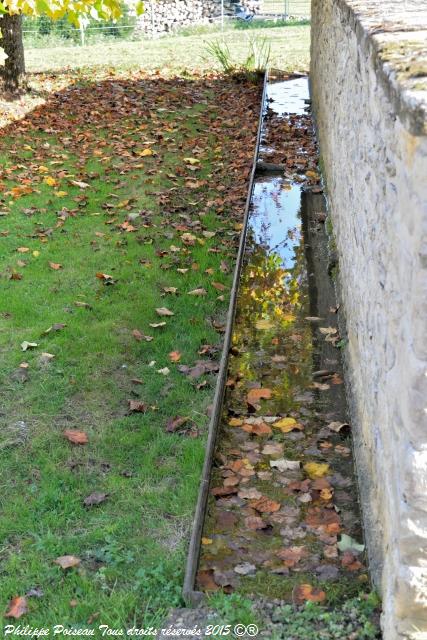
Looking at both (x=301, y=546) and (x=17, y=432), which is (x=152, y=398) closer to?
(x=17, y=432)

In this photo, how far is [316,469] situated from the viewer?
169 inches

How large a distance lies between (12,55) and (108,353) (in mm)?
10017

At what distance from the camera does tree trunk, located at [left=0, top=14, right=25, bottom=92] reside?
1345 cm

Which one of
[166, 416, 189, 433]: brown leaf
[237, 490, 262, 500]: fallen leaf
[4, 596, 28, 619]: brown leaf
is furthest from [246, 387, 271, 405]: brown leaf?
Result: [4, 596, 28, 619]: brown leaf

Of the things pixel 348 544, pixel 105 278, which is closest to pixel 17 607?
pixel 348 544

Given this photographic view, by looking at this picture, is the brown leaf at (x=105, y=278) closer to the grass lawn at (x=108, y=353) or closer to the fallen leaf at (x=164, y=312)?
the grass lawn at (x=108, y=353)

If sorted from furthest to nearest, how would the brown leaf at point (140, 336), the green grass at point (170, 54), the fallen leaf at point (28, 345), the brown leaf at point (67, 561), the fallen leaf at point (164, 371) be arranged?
the green grass at point (170, 54) < the brown leaf at point (140, 336) < the fallen leaf at point (28, 345) < the fallen leaf at point (164, 371) < the brown leaf at point (67, 561)

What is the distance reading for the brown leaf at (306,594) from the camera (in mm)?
3396

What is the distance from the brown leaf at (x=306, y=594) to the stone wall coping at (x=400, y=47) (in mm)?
2056

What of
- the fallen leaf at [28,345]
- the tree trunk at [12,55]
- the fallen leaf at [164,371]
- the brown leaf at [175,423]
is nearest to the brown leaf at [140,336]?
the fallen leaf at [164,371]

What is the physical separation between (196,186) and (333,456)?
5459 millimetres

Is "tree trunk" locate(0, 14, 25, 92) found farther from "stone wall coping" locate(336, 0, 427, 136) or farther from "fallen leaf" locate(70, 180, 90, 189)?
"stone wall coping" locate(336, 0, 427, 136)

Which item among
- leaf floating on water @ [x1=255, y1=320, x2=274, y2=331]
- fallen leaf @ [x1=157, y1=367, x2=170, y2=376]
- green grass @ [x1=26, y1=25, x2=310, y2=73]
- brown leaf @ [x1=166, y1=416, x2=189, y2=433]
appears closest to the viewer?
brown leaf @ [x1=166, y1=416, x2=189, y2=433]

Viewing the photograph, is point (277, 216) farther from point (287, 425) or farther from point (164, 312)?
point (287, 425)
